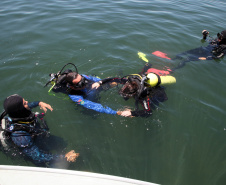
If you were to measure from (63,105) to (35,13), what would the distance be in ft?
26.6

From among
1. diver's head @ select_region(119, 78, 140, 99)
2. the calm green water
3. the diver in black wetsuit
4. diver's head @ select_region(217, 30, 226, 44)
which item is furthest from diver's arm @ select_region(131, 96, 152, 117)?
diver's head @ select_region(217, 30, 226, 44)

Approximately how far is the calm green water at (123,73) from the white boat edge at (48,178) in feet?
3.75

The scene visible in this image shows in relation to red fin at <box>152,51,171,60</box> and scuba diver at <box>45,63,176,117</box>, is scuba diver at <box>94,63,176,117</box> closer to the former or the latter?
scuba diver at <box>45,63,176,117</box>

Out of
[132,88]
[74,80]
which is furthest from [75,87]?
[132,88]

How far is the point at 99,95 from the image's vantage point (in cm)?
508

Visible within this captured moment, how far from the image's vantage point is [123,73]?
5.95 meters

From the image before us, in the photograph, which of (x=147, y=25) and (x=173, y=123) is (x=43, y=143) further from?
(x=147, y=25)

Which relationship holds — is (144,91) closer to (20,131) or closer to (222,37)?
(20,131)

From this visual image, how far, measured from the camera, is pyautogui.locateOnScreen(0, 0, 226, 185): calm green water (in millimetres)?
3557

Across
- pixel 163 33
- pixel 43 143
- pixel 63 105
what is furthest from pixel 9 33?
pixel 163 33

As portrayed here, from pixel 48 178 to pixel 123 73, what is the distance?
4356 mm

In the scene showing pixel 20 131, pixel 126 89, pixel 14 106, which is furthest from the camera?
pixel 126 89

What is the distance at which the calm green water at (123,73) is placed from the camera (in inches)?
140

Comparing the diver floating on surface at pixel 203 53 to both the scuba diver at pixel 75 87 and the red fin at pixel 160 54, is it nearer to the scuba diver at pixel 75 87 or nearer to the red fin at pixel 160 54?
the red fin at pixel 160 54
